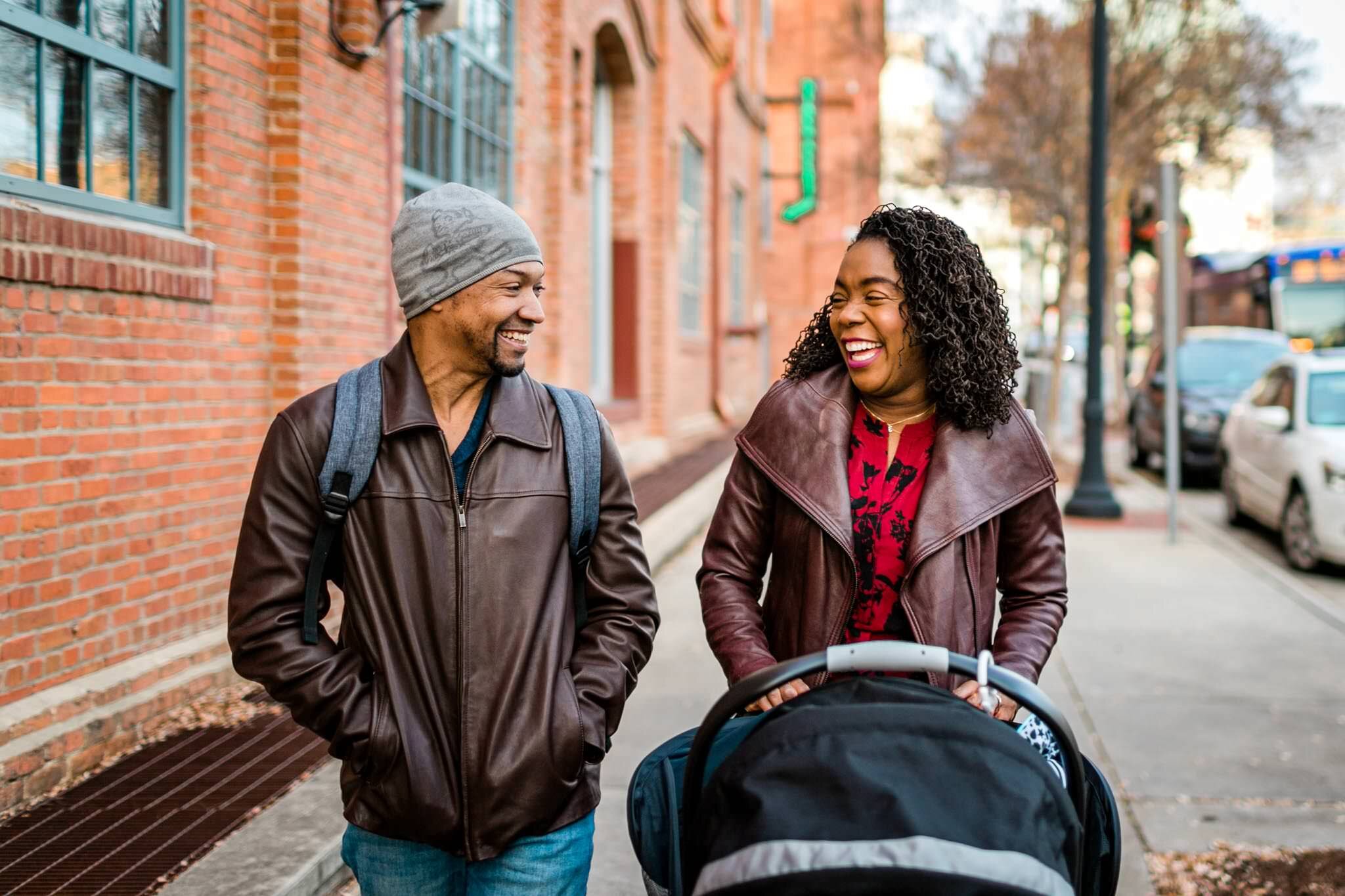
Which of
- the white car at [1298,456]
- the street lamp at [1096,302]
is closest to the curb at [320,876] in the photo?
the white car at [1298,456]

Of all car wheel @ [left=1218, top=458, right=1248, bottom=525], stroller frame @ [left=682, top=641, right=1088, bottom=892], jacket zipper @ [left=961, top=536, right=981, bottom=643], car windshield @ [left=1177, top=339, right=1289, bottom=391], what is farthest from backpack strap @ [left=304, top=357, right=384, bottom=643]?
car windshield @ [left=1177, top=339, right=1289, bottom=391]

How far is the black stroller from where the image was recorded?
5.80 feet

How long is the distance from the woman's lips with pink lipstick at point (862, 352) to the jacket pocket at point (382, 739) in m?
1.09

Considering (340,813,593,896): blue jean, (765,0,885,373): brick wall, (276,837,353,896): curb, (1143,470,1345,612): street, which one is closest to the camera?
(340,813,593,896): blue jean

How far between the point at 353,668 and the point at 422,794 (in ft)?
0.80

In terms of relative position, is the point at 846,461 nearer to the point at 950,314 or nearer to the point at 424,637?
the point at 950,314

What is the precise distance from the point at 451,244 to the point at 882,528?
3.24 ft

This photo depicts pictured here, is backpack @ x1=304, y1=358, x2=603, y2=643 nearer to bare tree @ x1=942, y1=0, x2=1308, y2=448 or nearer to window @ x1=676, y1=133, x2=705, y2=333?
window @ x1=676, y1=133, x2=705, y2=333

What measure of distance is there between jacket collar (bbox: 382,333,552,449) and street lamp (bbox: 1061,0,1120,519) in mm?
11186

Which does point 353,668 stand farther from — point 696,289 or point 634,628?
point 696,289

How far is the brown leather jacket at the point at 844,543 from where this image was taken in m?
2.55

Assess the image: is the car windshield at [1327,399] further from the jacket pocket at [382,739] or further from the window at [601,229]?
the jacket pocket at [382,739]

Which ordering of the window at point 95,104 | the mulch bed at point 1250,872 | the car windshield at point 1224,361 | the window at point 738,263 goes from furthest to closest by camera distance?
the window at point 738,263 < the car windshield at point 1224,361 < the window at point 95,104 < the mulch bed at point 1250,872

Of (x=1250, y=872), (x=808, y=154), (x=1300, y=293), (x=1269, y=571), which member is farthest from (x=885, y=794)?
(x=808, y=154)
